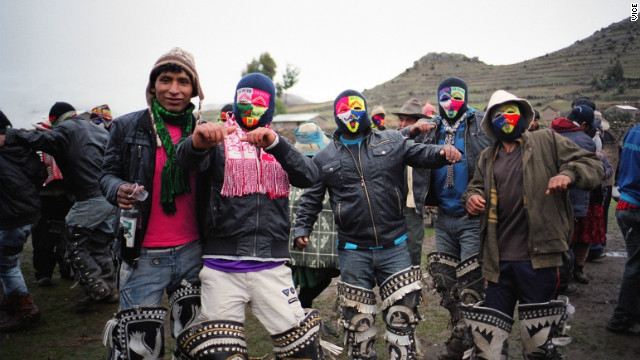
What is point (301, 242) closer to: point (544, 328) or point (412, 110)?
point (544, 328)

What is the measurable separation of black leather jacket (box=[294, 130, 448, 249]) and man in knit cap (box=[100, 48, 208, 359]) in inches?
45.9

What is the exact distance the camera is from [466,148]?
388 centimetres

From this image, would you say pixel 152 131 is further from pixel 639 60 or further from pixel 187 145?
pixel 639 60

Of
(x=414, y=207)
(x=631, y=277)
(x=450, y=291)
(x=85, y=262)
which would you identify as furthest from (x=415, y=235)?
(x=85, y=262)

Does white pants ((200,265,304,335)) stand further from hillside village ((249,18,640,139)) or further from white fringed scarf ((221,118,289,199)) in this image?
hillside village ((249,18,640,139))

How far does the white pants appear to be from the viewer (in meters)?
2.46

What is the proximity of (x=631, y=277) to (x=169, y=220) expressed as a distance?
4.84 metres

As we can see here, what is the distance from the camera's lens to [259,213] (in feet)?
8.43

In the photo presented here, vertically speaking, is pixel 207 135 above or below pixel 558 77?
below

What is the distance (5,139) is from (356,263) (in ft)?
14.9

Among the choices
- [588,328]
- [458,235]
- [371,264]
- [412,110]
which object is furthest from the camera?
[412,110]

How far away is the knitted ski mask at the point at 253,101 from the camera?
8.79 ft

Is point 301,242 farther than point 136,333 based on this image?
Yes

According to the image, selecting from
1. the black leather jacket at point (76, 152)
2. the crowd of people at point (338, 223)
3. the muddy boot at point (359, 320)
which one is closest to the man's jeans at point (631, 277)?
the crowd of people at point (338, 223)
